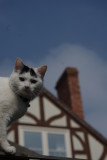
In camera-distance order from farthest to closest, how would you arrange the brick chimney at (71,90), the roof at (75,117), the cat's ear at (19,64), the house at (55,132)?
the brick chimney at (71,90) < the roof at (75,117) < the house at (55,132) < the cat's ear at (19,64)

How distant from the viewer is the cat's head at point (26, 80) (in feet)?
12.7

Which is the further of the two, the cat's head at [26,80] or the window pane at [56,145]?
the window pane at [56,145]

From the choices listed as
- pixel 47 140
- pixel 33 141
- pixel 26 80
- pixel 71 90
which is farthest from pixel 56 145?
pixel 26 80

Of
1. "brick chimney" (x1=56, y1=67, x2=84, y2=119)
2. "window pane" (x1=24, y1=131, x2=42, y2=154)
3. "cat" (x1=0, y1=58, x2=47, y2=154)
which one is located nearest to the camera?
"cat" (x1=0, y1=58, x2=47, y2=154)

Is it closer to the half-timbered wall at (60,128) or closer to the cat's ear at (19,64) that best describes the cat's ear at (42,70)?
the cat's ear at (19,64)

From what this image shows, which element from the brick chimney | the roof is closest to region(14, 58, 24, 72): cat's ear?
the roof

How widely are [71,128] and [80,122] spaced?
0.52m

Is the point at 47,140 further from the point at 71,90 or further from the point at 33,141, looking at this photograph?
the point at 71,90

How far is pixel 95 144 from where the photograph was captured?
55.8 ft

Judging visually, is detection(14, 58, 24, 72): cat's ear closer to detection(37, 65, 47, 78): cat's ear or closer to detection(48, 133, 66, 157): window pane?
detection(37, 65, 47, 78): cat's ear

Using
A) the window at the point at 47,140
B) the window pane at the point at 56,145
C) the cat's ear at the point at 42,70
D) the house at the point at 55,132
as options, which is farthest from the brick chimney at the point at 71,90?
the cat's ear at the point at 42,70

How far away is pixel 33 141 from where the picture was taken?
1585 centimetres

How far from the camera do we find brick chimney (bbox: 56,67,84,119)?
18359 millimetres

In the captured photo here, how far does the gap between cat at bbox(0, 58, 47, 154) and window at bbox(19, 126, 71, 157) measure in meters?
11.7
